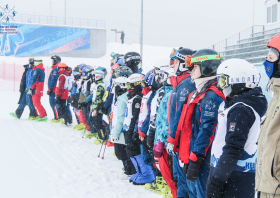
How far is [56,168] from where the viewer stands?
631cm

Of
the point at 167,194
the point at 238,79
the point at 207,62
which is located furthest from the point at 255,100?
the point at 167,194

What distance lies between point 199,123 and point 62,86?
917 centimetres

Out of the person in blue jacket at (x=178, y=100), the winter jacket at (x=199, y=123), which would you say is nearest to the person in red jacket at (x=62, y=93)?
the person in blue jacket at (x=178, y=100)

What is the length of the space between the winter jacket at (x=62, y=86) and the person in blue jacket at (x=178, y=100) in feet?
26.9

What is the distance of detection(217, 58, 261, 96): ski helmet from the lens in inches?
106

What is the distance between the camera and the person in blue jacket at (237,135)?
2533 millimetres

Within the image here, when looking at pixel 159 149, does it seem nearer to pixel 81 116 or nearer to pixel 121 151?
pixel 121 151

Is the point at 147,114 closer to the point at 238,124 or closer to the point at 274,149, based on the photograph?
the point at 238,124

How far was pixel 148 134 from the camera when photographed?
4840mm

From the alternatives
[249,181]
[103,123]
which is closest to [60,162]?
[103,123]

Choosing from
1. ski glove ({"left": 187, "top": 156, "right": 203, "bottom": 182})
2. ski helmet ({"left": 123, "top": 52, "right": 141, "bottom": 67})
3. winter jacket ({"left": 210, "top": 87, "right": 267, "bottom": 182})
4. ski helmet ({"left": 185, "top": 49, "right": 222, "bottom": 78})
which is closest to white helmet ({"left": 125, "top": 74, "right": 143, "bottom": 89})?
ski helmet ({"left": 123, "top": 52, "right": 141, "bottom": 67})

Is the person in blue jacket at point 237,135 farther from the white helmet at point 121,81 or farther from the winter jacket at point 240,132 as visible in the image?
the white helmet at point 121,81

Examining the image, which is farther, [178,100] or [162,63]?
[162,63]

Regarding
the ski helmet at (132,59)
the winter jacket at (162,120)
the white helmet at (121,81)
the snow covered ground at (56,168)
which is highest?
the ski helmet at (132,59)
